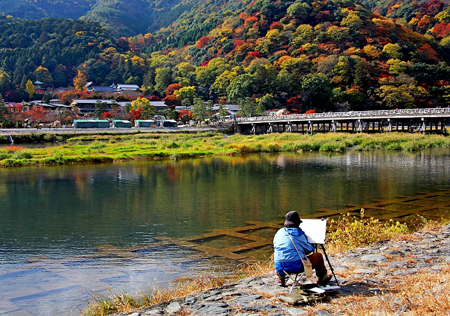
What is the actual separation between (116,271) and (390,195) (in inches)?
571

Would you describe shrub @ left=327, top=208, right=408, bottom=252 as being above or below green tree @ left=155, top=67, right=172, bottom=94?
below

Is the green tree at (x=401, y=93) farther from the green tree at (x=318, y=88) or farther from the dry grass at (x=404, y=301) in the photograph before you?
the dry grass at (x=404, y=301)

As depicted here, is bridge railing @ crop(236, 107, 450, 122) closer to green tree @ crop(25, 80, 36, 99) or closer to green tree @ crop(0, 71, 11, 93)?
green tree @ crop(25, 80, 36, 99)

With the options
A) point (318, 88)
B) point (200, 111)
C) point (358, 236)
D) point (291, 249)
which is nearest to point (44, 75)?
point (200, 111)

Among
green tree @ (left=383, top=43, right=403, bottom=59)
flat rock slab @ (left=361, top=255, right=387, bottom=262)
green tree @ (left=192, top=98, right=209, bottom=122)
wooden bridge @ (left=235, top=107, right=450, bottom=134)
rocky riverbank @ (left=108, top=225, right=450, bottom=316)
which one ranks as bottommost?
flat rock slab @ (left=361, top=255, right=387, bottom=262)

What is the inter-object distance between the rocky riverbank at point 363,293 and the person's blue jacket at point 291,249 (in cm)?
51

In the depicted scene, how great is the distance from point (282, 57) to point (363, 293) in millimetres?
100707

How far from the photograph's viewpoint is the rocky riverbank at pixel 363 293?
215 inches

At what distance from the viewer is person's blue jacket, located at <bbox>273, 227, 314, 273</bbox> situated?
625 cm

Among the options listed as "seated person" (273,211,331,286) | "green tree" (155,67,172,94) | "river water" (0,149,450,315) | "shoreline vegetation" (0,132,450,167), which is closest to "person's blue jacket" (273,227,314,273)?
"seated person" (273,211,331,286)

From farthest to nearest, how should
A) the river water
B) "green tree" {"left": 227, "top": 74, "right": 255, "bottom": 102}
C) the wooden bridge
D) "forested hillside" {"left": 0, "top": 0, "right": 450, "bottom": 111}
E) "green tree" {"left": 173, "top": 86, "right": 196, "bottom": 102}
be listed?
"green tree" {"left": 173, "top": 86, "right": 196, "bottom": 102} < "green tree" {"left": 227, "top": 74, "right": 255, "bottom": 102} < "forested hillside" {"left": 0, "top": 0, "right": 450, "bottom": 111} < the wooden bridge < the river water

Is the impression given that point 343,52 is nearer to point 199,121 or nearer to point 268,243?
point 199,121

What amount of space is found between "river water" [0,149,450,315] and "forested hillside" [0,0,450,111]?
5586 cm

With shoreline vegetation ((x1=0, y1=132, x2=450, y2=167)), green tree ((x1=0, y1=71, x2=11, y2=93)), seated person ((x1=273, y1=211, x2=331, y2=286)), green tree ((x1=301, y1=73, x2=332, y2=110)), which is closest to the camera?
seated person ((x1=273, y1=211, x2=331, y2=286))
